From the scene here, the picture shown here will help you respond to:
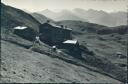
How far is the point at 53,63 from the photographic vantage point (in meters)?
52.5

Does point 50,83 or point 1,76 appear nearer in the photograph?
point 1,76

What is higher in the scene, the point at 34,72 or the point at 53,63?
the point at 34,72

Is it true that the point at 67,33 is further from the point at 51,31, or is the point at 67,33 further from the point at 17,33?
the point at 17,33

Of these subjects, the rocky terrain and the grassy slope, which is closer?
the grassy slope

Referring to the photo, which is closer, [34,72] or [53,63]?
[34,72]

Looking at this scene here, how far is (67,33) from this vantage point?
3386 inches

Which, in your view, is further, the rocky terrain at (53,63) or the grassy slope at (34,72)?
the rocky terrain at (53,63)

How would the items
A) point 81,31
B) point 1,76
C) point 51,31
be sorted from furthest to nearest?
point 81,31 < point 51,31 < point 1,76

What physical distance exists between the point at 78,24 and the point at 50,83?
114866 mm

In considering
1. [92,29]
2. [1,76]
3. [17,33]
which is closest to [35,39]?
[17,33]

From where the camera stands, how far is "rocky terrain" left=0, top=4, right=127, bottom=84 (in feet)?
125

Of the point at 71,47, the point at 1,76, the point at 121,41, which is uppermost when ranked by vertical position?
the point at 1,76

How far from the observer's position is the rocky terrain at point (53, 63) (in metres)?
38.0

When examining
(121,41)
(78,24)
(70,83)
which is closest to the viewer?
(70,83)
